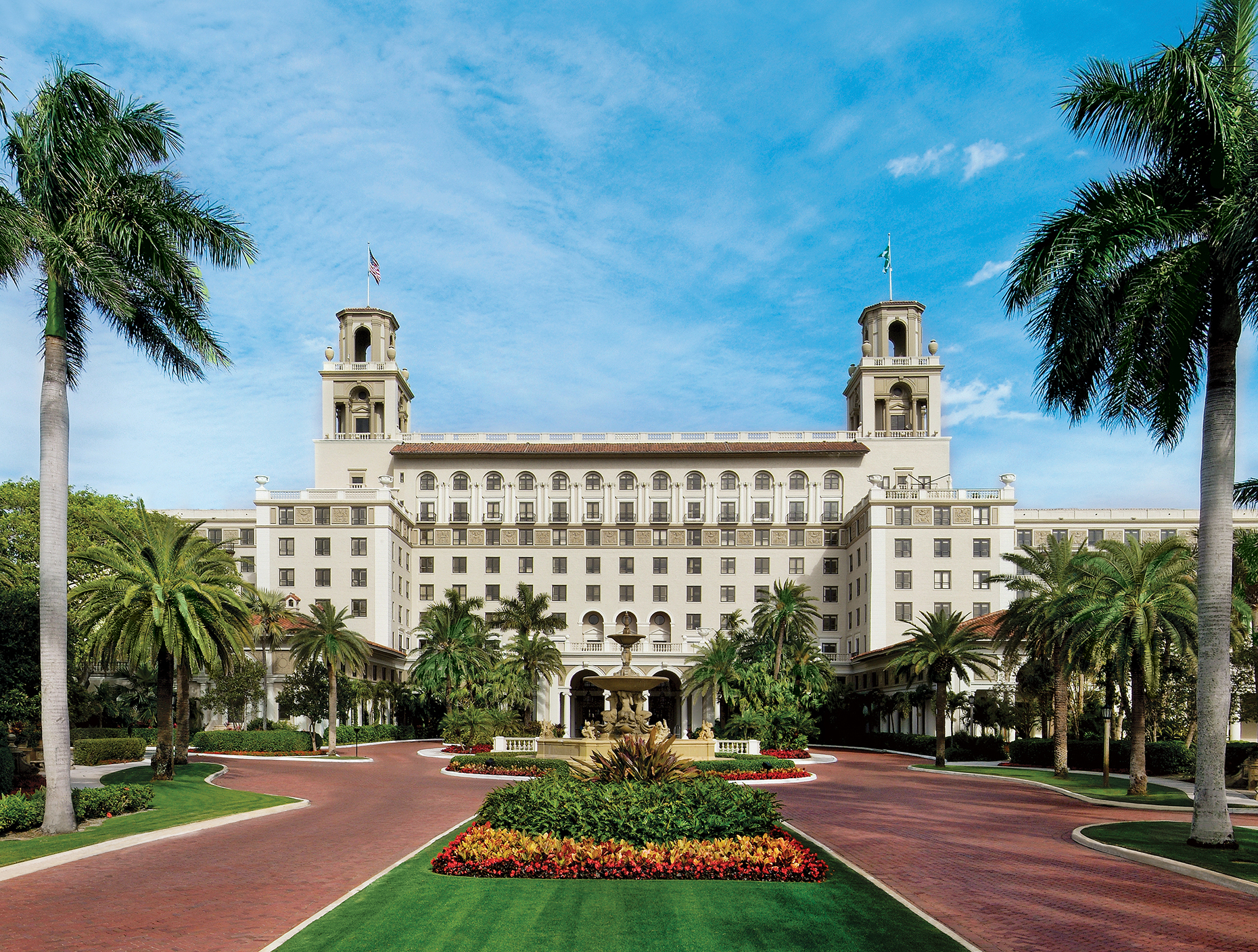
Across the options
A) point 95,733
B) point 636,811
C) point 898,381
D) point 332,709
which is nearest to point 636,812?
point 636,811

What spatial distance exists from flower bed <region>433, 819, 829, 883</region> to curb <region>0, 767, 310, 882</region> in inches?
266

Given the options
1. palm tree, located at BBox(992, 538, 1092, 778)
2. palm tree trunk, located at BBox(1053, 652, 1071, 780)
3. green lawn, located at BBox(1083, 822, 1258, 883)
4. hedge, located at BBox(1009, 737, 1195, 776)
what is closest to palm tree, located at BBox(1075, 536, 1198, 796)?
palm tree, located at BBox(992, 538, 1092, 778)

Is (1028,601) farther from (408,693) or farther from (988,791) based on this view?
(408,693)

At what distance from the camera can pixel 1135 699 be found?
106 ft

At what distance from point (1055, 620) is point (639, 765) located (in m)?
23.9

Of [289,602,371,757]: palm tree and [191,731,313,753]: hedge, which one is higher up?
[289,602,371,757]: palm tree

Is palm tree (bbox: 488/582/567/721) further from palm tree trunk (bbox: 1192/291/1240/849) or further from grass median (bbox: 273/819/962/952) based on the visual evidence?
grass median (bbox: 273/819/962/952)

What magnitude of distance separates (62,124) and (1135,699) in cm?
3342

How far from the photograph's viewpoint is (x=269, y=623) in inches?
2352

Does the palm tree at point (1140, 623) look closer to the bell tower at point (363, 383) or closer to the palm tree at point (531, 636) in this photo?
the palm tree at point (531, 636)

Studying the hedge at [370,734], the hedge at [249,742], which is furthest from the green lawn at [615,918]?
the hedge at [370,734]

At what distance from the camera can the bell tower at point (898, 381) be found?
95.2 meters

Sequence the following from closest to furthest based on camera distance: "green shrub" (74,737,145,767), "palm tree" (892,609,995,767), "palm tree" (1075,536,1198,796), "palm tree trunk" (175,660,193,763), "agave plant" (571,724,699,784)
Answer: "agave plant" (571,724,699,784) < "palm tree" (1075,536,1198,796) < "palm tree trunk" (175,660,193,763) < "green shrub" (74,737,145,767) < "palm tree" (892,609,995,767)

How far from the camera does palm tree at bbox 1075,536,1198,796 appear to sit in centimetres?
3097
